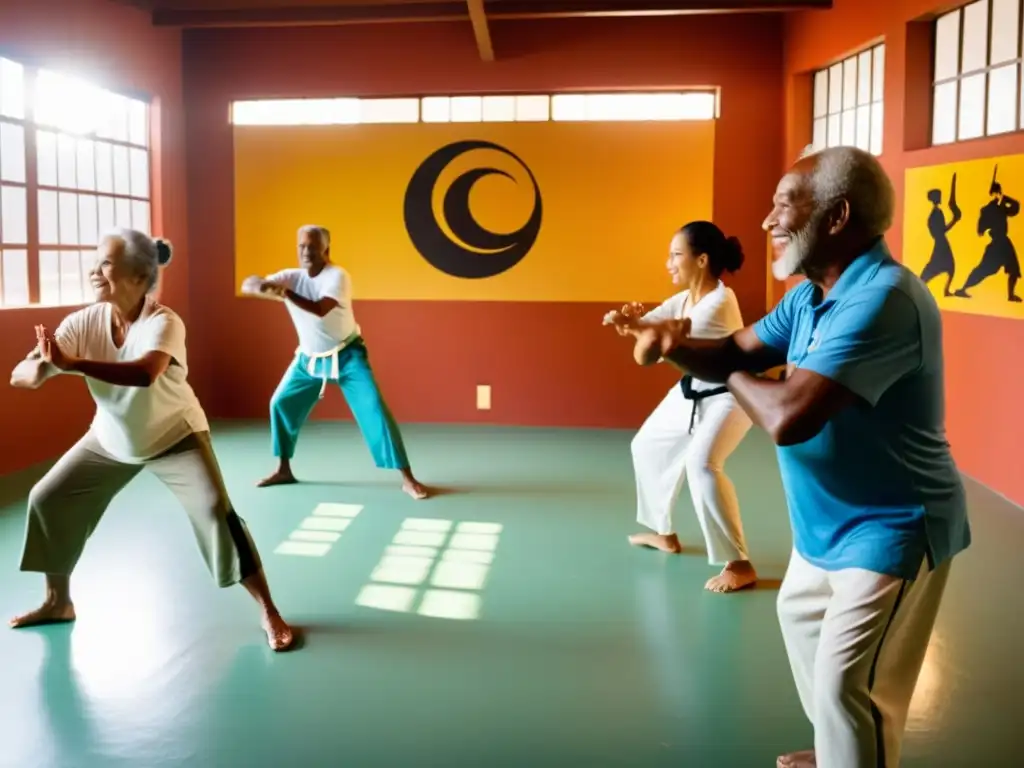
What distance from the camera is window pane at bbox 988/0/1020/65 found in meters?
4.87

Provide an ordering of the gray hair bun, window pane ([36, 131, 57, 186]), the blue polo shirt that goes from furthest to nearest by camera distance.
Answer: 1. window pane ([36, 131, 57, 186])
2. the gray hair bun
3. the blue polo shirt

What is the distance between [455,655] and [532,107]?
5.24 meters

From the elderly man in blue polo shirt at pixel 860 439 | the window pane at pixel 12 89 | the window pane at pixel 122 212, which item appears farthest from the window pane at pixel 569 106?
the elderly man in blue polo shirt at pixel 860 439

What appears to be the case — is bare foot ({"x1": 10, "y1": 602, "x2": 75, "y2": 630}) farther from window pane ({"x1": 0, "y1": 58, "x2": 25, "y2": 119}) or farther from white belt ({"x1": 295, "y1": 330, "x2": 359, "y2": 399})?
window pane ({"x1": 0, "y1": 58, "x2": 25, "y2": 119})

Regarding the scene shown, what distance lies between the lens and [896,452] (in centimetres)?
174

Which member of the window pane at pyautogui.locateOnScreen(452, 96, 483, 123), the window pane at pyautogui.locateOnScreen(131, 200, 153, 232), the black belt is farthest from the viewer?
the window pane at pyautogui.locateOnScreen(452, 96, 483, 123)

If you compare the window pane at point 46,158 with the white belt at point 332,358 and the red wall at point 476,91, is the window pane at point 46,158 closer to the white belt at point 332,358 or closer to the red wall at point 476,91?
the red wall at point 476,91

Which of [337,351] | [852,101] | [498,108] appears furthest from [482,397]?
[852,101]

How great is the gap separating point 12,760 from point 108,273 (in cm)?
132

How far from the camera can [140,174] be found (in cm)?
725

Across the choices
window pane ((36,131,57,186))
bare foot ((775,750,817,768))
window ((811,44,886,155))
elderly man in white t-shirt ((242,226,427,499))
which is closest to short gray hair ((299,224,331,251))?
elderly man in white t-shirt ((242,226,427,499))

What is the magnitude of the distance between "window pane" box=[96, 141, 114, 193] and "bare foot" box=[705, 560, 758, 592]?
502cm

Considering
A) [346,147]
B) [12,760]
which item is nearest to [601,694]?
[12,760]

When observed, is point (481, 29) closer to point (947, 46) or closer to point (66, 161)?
point (66, 161)
